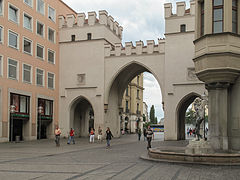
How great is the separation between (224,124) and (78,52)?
2480 centimetres

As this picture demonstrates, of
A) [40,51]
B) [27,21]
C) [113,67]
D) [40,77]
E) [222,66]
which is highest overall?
[27,21]

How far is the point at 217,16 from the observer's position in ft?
65.4

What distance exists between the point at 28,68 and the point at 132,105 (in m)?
39.6

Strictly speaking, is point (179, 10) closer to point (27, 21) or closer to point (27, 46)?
point (27, 21)

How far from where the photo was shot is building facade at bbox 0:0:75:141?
32.7 meters

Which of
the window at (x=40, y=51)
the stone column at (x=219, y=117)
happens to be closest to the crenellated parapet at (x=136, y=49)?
the window at (x=40, y=51)

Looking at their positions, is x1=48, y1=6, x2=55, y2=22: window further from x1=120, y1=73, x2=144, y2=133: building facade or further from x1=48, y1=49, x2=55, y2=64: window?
x1=120, y1=73, x2=144, y2=133: building facade

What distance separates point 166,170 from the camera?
1238cm

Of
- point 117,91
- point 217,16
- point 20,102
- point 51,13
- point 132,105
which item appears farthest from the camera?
point 132,105

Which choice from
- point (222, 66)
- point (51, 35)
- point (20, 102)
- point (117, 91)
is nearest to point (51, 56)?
point (51, 35)

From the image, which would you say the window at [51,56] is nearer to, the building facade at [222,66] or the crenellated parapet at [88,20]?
the crenellated parapet at [88,20]

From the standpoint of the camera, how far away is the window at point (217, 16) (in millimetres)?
19734

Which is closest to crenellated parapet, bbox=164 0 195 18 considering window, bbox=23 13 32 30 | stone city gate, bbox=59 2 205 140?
stone city gate, bbox=59 2 205 140

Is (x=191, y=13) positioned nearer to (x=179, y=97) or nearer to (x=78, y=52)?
(x=179, y=97)
